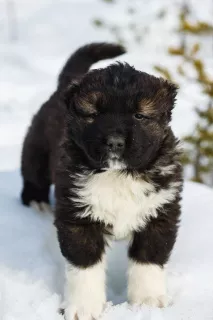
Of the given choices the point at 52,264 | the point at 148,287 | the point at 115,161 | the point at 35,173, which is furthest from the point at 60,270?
the point at 35,173

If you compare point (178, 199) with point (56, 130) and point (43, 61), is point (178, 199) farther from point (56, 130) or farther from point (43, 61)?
point (43, 61)

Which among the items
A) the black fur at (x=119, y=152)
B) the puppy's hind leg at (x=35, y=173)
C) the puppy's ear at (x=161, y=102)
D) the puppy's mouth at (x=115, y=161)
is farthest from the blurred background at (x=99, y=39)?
the puppy's mouth at (x=115, y=161)

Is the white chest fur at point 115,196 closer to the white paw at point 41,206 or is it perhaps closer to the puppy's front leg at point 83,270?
the puppy's front leg at point 83,270

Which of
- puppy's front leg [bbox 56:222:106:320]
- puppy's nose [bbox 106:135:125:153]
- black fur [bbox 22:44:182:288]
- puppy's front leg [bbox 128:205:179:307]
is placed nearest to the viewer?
puppy's nose [bbox 106:135:125:153]

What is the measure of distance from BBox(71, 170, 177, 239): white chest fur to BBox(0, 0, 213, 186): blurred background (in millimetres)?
4358

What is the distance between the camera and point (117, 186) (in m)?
3.12

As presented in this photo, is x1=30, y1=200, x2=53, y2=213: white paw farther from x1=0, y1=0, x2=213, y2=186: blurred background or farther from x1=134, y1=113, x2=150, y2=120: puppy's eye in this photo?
x1=0, y1=0, x2=213, y2=186: blurred background

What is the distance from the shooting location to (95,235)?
3.17 m

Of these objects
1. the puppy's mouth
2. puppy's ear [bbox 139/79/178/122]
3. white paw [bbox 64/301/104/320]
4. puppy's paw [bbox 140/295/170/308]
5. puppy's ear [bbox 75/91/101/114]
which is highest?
puppy's ear [bbox 139/79/178/122]

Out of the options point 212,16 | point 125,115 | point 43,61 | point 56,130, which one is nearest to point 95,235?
point 125,115

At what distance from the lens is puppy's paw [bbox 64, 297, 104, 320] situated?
3.04 m

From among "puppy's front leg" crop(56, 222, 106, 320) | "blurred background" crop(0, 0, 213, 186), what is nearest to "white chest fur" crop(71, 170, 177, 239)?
"puppy's front leg" crop(56, 222, 106, 320)

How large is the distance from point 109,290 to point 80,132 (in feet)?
3.72

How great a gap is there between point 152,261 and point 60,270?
24.4 inches
